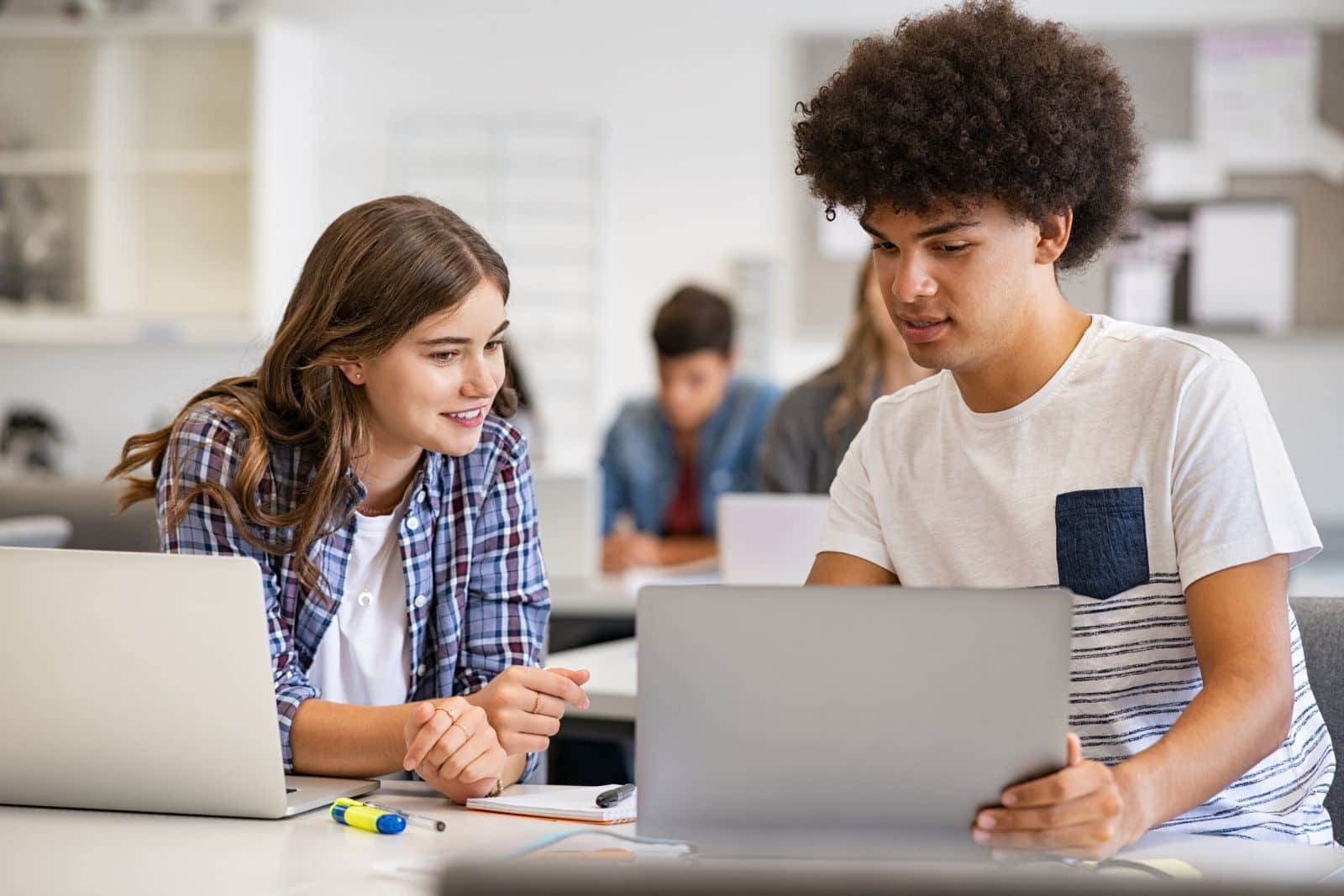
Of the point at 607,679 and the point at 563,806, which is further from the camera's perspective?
the point at 607,679

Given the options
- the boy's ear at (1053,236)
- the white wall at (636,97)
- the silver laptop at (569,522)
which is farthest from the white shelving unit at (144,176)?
the boy's ear at (1053,236)

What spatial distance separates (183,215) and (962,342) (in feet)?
13.6

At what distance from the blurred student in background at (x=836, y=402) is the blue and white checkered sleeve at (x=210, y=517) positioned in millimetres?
1409

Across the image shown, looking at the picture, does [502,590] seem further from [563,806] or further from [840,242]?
[840,242]

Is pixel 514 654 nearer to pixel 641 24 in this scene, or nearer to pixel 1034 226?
pixel 1034 226

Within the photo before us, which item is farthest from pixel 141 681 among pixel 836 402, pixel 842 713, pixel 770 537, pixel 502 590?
pixel 836 402

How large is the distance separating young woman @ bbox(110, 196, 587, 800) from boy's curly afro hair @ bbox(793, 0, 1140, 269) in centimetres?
46

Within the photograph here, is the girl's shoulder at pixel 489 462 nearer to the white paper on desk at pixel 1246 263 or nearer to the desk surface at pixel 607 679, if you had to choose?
the desk surface at pixel 607 679

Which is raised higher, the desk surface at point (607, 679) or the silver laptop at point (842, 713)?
the silver laptop at point (842, 713)

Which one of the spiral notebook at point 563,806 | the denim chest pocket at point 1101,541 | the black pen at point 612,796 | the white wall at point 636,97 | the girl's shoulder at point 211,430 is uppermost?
the white wall at point 636,97

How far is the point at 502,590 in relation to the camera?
1.65 meters

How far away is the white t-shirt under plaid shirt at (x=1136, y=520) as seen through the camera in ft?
4.23

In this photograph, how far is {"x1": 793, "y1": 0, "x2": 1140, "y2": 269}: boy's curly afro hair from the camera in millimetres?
1350

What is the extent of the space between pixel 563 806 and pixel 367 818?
7.0 inches
